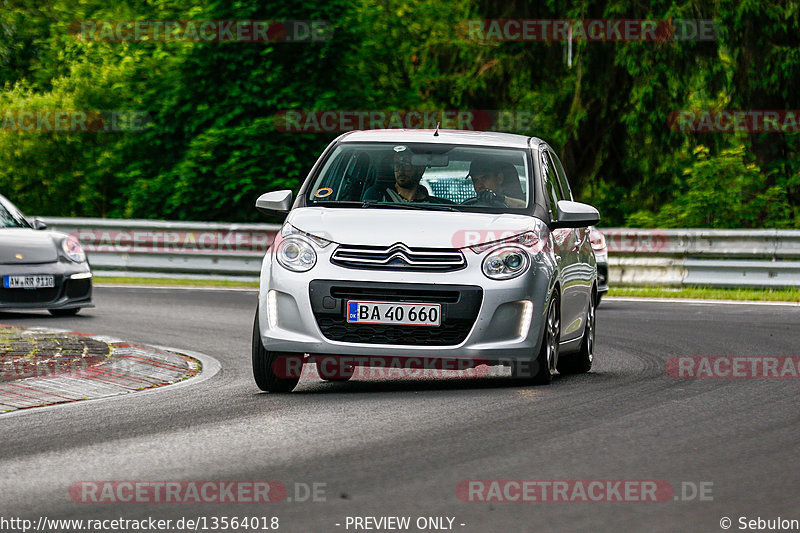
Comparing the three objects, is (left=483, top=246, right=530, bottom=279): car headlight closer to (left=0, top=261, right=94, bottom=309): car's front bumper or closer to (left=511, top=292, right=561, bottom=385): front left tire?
(left=511, top=292, right=561, bottom=385): front left tire

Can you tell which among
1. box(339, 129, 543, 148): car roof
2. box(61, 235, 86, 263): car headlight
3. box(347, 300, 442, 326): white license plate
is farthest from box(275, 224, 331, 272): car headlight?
box(61, 235, 86, 263): car headlight

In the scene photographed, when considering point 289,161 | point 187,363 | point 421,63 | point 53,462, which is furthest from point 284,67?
point 53,462

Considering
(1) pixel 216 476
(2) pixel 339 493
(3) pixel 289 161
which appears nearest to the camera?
(2) pixel 339 493

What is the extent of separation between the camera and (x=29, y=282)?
625 inches

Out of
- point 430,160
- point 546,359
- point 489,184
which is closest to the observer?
point 546,359

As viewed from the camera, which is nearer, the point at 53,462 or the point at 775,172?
the point at 53,462

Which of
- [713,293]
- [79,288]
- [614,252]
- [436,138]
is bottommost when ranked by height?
[713,293]

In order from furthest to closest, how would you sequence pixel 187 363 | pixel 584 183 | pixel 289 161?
pixel 584 183
pixel 289 161
pixel 187 363

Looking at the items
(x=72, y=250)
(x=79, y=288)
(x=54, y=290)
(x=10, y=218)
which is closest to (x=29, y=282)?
(x=54, y=290)

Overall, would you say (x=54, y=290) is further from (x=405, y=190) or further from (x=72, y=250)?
(x=405, y=190)

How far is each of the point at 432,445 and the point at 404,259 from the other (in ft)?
7.06

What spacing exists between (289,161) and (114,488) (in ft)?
71.0

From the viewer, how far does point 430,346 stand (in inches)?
376

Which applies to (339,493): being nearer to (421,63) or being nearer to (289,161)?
(289,161)
